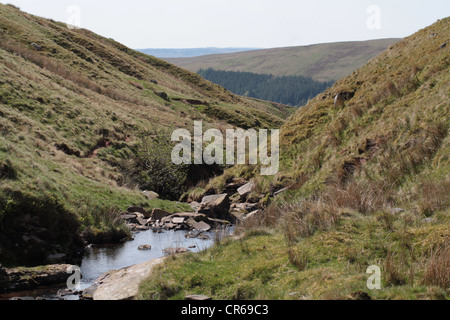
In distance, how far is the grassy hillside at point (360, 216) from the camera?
8.74 meters

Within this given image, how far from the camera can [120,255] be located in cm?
1647

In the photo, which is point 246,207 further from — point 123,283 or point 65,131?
point 65,131

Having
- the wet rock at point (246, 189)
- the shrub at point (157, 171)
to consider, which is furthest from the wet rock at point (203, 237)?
the shrub at point (157, 171)

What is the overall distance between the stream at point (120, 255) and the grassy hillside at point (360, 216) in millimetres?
2727

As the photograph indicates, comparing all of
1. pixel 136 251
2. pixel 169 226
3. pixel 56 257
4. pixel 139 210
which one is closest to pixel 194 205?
Result: pixel 139 210

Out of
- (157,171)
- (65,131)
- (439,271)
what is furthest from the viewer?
(157,171)

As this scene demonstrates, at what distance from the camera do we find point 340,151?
2097 centimetres

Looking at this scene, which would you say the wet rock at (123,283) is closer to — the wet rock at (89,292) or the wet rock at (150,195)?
the wet rock at (89,292)

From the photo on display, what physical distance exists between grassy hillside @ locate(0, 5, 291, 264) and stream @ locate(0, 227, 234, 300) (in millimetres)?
1177

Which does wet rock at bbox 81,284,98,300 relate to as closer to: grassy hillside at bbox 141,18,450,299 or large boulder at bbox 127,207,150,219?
grassy hillside at bbox 141,18,450,299

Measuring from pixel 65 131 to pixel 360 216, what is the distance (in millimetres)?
24865

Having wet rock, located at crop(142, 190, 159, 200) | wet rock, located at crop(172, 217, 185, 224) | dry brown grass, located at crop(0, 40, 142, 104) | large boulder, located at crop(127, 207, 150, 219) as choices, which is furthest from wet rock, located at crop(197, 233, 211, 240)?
dry brown grass, located at crop(0, 40, 142, 104)
